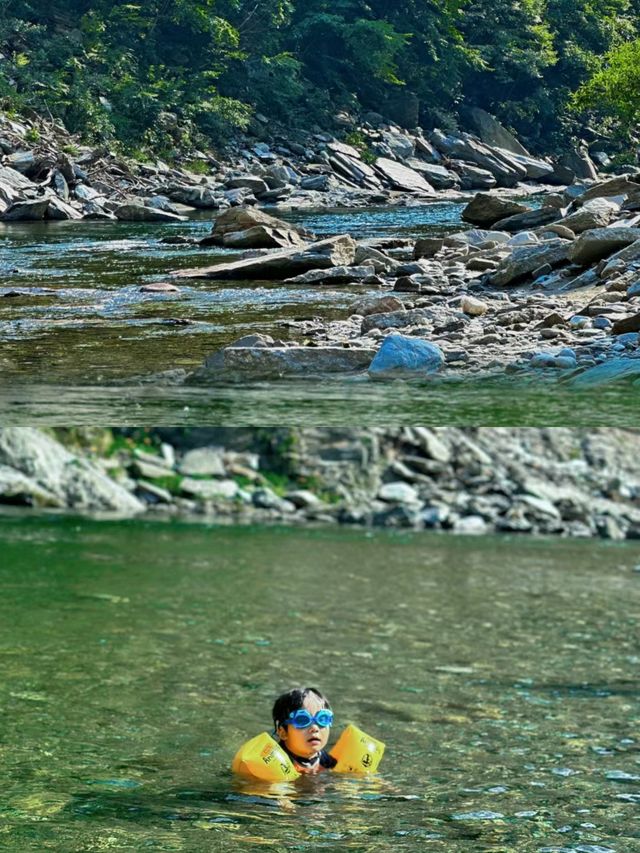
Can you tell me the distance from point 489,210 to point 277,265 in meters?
8.02

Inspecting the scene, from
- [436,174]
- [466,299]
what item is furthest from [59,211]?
[436,174]

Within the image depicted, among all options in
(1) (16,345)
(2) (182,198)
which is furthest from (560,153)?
(1) (16,345)

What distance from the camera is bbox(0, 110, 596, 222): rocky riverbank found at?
3148cm

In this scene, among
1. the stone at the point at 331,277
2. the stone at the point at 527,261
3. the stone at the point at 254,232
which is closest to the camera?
the stone at the point at 527,261

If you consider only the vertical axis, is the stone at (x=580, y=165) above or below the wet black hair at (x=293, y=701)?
above

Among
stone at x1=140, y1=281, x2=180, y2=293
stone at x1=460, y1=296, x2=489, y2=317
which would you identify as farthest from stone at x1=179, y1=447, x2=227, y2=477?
stone at x1=460, y1=296, x2=489, y2=317

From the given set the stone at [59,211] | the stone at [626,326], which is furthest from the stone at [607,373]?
the stone at [59,211]

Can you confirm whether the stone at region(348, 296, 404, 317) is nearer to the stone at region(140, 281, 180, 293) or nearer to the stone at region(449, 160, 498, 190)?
the stone at region(140, 281, 180, 293)

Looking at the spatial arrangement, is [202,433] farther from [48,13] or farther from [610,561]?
[48,13]

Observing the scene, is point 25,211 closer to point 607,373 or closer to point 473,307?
point 473,307

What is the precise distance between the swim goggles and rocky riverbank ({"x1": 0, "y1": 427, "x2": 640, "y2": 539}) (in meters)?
12.6

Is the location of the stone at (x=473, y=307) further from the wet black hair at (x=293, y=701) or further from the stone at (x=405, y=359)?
the wet black hair at (x=293, y=701)

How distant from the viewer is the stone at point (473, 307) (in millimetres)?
10859

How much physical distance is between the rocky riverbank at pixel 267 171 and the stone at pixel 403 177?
0.16 feet
